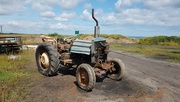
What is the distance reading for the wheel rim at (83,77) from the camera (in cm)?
661

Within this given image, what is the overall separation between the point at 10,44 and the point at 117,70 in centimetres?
1036

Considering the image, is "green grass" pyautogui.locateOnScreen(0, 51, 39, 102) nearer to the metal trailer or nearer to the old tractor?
the old tractor

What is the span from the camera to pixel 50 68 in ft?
25.5

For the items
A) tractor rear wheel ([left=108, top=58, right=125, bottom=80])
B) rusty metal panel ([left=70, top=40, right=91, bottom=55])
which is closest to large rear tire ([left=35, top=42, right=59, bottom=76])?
rusty metal panel ([left=70, top=40, right=91, bottom=55])

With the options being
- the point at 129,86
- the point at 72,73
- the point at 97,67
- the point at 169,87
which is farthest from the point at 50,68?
the point at 169,87

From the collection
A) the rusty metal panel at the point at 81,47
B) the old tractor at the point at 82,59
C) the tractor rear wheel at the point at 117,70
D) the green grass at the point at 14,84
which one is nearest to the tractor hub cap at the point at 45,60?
the old tractor at the point at 82,59

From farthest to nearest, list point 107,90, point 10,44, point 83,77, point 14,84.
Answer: point 10,44 < point 14,84 < point 83,77 < point 107,90

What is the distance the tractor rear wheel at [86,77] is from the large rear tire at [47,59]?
1265 mm

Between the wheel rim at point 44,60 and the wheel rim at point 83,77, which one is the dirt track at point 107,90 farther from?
the wheel rim at point 44,60

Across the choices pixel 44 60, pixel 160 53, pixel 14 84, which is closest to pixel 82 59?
pixel 44 60

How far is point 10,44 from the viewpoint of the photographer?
15359 millimetres

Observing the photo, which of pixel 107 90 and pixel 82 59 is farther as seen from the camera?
pixel 82 59

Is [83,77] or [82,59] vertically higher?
[82,59]

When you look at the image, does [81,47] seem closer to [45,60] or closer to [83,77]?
[83,77]
